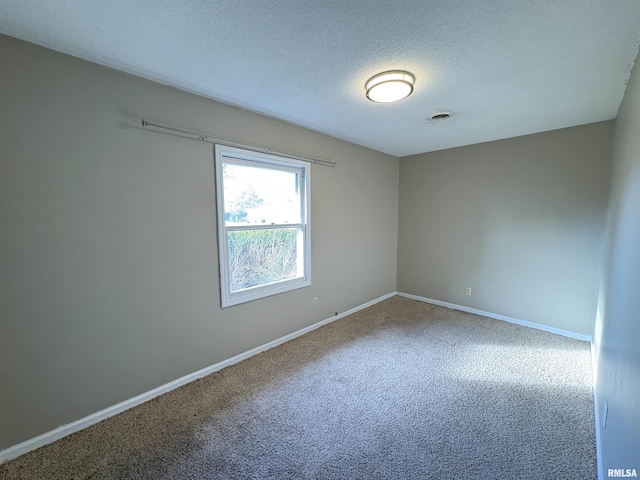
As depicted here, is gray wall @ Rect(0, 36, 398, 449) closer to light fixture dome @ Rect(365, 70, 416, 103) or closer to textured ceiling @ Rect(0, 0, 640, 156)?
textured ceiling @ Rect(0, 0, 640, 156)

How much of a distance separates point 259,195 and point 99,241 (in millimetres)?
1371

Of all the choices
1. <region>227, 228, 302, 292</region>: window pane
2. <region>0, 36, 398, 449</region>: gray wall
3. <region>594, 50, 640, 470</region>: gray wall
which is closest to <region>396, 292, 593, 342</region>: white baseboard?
<region>594, 50, 640, 470</region>: gray wall

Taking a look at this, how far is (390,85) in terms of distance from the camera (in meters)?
1.87

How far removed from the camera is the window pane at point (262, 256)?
2.56 m

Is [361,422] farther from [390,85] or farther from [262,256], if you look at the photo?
[390,85]

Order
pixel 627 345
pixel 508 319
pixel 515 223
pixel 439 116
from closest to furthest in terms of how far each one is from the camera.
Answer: pixel 627 345 → pixel 439 116 → pixel 515 223 → pixel 508 319

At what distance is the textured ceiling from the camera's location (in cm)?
128

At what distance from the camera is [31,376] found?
5.20 feet

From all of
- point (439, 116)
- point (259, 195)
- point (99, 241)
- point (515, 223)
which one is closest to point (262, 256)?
point (259, 195)

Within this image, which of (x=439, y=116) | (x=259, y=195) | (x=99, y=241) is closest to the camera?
(x=99, y=241)

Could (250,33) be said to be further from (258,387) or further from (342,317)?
(342,317)

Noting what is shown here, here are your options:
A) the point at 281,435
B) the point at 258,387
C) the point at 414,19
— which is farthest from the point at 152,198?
the point at 414,19

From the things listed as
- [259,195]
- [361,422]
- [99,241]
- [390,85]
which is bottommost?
[361,422]

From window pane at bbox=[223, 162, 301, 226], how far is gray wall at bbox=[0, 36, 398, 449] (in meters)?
0.23
